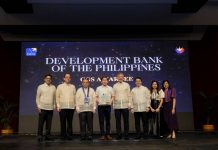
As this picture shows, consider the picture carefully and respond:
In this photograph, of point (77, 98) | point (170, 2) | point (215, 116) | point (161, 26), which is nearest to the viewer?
point (77, 98)

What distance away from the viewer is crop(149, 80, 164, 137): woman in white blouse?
6.33 meters

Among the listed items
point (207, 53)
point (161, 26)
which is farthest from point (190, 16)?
point (207, 53)

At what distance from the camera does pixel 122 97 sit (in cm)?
619

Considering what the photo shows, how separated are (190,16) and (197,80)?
6.57ft

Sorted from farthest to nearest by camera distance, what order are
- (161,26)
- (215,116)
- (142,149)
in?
(215,116)
(161,26)
(142,149)

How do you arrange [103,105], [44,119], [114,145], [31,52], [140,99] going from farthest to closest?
[31,52] < [140,99] < [103,105] < [44,119] < [114,145]

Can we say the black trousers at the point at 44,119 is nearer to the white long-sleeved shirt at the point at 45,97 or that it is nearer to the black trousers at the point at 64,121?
the white long-sleeved shirt at the point at 45,97

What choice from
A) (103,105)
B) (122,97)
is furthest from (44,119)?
(122,97)

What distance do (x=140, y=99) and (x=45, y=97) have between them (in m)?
1.87

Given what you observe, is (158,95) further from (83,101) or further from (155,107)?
(83,101)

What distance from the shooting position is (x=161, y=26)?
8375mm

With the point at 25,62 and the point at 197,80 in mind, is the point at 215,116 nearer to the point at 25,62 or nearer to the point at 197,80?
the point at 197,80

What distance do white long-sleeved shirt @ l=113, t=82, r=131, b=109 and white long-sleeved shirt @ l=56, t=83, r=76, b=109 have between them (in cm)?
83

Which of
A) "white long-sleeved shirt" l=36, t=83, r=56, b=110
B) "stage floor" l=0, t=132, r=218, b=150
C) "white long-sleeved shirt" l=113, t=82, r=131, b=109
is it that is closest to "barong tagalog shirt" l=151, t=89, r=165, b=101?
"white long-sleeved shirt" l=113, t=82, r=131, b=109
